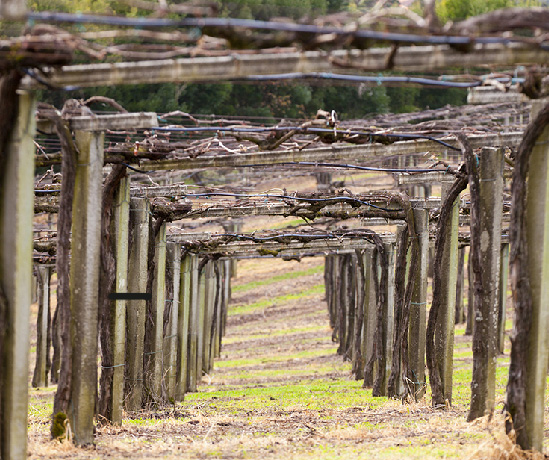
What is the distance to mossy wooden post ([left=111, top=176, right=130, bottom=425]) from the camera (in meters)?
11.1

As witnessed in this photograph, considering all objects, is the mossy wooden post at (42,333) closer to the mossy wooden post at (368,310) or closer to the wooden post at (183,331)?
the wooden post at (183,331)

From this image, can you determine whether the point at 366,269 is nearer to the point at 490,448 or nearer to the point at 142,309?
the point at 142,309

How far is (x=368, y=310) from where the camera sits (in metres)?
19.8

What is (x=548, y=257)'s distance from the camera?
26.2 feet

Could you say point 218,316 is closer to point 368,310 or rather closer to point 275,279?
point 368,310

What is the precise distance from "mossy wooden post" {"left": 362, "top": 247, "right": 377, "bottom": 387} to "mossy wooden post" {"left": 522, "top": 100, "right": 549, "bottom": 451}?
10.7 m

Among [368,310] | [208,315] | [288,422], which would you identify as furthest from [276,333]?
[288,422]

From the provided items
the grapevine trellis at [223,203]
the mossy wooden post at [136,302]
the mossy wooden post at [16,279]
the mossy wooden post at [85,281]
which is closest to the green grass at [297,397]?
the grapevine trellis at [223,203]

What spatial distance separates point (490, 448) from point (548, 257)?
6.00 feet

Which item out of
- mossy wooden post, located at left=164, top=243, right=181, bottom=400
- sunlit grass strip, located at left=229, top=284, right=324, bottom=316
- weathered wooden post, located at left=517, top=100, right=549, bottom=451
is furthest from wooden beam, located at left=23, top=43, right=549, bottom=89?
sunlit grass strip, located at left=229, top=284, right=324, bottom=316

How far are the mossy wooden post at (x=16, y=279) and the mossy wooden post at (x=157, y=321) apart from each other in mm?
6915

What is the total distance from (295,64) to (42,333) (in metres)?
19.1

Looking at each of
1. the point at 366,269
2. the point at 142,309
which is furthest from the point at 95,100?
the point at 366,269

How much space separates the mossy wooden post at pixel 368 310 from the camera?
19406 mm
